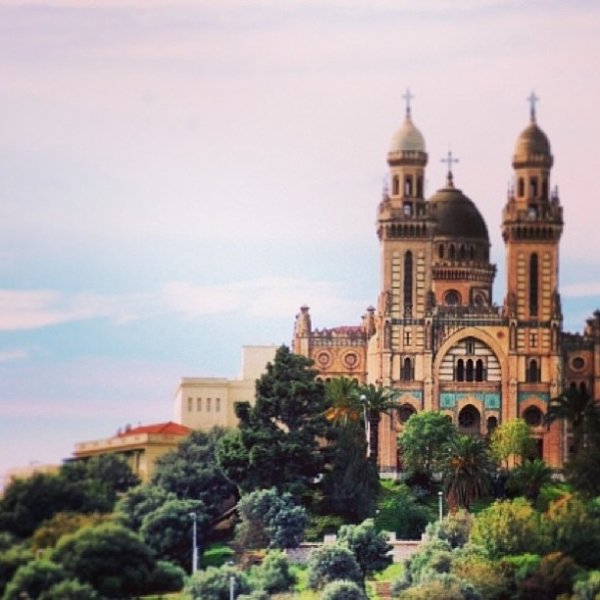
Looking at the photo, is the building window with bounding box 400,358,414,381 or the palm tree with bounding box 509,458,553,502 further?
the building window with bounding box 400,358,414,381

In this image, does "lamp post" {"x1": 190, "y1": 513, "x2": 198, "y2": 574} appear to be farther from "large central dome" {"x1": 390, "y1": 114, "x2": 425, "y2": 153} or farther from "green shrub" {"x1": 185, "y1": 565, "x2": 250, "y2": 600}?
"large central dome" {"x1": 390, "y1": 114, "x2": 425, "y2": 153}

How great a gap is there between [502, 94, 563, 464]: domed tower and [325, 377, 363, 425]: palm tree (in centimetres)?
1236

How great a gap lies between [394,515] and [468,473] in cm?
654

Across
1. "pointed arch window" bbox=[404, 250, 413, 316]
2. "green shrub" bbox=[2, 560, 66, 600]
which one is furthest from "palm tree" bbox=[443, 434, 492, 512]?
"green shrub" bbox=[2, 560, 66, 600]

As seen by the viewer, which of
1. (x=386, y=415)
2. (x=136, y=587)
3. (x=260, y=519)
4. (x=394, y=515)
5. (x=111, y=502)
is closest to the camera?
(x=136, y=587)

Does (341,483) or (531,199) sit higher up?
(531,199)

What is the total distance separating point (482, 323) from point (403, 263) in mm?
5773

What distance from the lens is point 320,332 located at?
197 metres

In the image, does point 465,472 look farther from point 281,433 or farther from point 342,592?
point 342,592

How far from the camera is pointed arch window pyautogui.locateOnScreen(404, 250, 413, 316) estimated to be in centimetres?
19212

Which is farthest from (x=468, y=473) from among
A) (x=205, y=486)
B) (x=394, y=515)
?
(x=205, y=486)

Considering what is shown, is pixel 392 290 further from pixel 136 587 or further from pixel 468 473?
pixel 136 587

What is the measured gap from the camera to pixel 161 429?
165875mm

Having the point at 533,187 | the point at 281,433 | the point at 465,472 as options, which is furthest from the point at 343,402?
the point at 533,187
